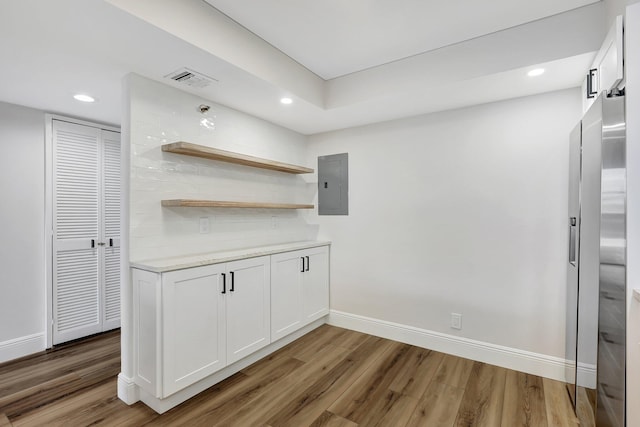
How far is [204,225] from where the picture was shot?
8.91 ft

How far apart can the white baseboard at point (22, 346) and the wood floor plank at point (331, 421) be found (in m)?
2.83

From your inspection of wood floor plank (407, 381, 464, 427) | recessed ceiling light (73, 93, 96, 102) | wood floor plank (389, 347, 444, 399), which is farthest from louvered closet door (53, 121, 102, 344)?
wood floor plank (407, 381, 464, 427)

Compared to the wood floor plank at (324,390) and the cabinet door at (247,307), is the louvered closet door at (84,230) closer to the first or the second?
the cabinet door at (247,307)

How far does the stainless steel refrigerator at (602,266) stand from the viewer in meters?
1.42

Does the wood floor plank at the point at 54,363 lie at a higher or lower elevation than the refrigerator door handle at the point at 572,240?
lower

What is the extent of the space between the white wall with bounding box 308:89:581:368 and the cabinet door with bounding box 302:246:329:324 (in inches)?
5.7

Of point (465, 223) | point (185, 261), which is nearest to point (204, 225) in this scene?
point (185, 261)

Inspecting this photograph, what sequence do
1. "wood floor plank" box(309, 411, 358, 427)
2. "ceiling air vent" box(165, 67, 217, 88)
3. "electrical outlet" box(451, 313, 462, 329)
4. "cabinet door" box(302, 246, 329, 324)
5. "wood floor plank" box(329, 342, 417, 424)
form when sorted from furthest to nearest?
"cabinet door" box(302, 246, 329, 324), "electrical outlet" box(451, 313, 462, 329), "ceiling air vent" box(165, 67, 217, 88), "wood floor plank" box(329, 342, 417, 424), "wood floor plank" box(309, 411, 358, 427)

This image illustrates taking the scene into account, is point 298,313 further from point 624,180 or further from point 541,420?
point 624,180

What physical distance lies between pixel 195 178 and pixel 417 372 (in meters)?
2.50

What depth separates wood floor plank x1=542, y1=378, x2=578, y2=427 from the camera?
77.4 inches

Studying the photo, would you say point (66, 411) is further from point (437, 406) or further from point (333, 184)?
point (333, 184)

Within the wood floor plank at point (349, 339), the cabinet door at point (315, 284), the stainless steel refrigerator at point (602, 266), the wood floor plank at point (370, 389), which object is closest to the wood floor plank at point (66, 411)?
the wood floor plank at point (370, 389)

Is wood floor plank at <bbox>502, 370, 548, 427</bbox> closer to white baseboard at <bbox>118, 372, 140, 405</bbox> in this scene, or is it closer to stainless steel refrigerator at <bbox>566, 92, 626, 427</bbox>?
stainless steel refrigerator at <bbox>566, 92, 626, 427</bbox>
